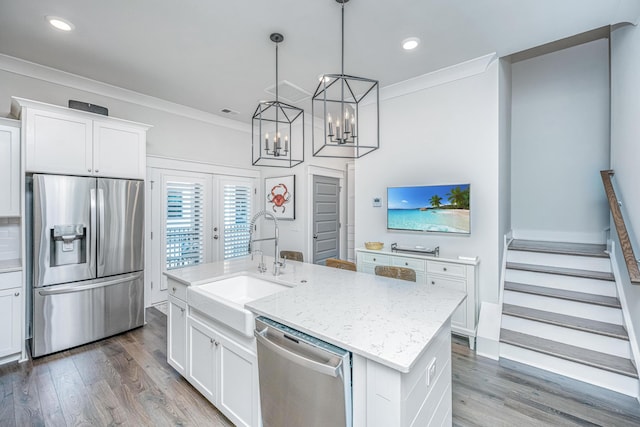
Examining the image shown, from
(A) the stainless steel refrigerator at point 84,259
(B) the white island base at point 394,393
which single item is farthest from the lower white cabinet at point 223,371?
(A) the stainless steel refrigerator at point 84,259

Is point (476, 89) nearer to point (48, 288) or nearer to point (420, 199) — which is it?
point (420, 199)

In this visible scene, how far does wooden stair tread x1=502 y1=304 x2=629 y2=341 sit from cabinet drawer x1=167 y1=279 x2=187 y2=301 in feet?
10.1

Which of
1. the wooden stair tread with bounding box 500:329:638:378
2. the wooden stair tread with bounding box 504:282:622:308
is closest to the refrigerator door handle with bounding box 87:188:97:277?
the wooden stair tread with bounding box 500:329:638:378

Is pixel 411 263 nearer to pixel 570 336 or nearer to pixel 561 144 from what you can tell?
pixel 570 336

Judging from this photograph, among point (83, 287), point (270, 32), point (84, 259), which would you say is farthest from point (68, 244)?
point (270, 32)


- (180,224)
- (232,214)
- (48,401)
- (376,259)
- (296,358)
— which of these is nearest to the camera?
(296,358)

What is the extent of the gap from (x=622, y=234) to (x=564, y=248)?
1171mm

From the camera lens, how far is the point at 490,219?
10.1 feet

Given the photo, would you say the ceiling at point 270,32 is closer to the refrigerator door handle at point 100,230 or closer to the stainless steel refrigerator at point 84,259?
the stainless steel refrigerator at point 84,259

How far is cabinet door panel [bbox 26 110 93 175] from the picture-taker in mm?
2654

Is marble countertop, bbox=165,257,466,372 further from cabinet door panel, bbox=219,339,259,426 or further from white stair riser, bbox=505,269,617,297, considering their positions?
white stair riser, bbox=505,269,617,297

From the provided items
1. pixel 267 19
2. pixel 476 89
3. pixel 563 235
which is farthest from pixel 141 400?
pixel 563 235

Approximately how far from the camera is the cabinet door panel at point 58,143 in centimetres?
265

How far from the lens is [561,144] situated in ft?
12.3
